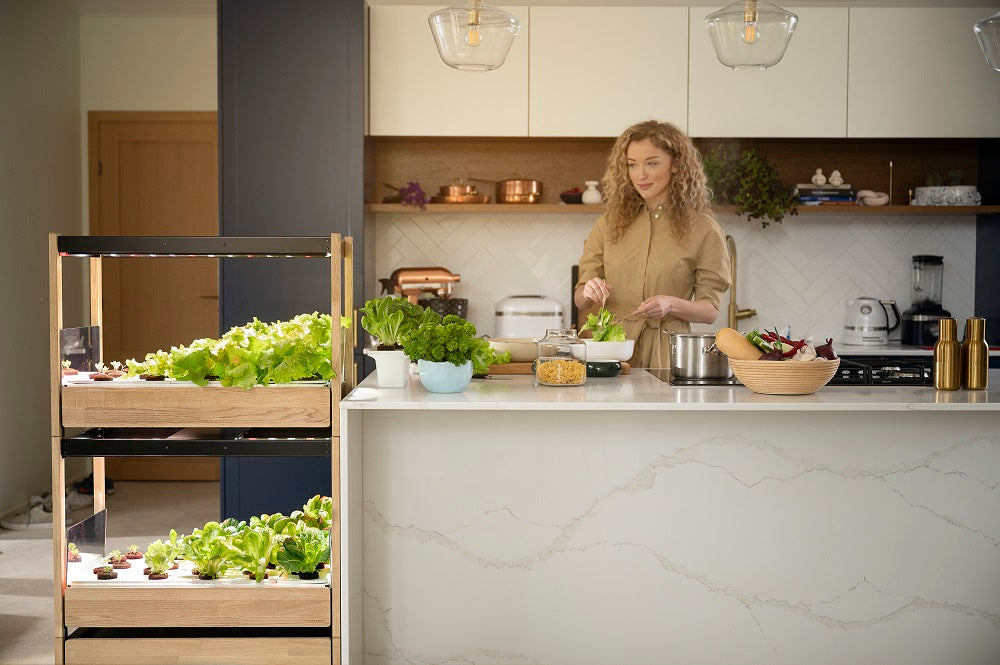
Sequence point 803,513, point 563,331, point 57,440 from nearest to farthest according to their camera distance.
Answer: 1. point 57,440
2. point 803,513
3. point 563,331

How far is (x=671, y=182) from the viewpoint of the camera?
11.1ft

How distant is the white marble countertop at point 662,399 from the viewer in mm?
2225

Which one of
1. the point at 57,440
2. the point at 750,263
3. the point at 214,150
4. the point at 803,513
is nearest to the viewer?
the point at 57,440

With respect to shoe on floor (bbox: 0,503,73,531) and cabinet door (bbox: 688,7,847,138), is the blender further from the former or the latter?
shoe on floor (bbox: 0,503,73,531)

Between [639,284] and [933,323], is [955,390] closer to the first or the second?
[639,284]

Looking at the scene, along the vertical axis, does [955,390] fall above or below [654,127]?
below

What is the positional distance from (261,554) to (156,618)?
0.95 feet

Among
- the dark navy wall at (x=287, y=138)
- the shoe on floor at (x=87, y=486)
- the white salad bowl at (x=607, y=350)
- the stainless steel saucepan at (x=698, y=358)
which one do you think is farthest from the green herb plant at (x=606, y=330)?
the shoe on floor at (x=87, y=486)

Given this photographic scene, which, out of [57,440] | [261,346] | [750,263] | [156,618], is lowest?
[156,618]

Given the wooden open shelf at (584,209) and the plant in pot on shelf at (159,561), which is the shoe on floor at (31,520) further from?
the plant in pot on shelf at (159,561)

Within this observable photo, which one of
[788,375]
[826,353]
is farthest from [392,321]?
[826,353]

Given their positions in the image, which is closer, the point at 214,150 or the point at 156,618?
the point at 156,618

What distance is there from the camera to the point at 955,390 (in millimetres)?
2514

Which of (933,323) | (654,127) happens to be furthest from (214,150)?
(933,323)
